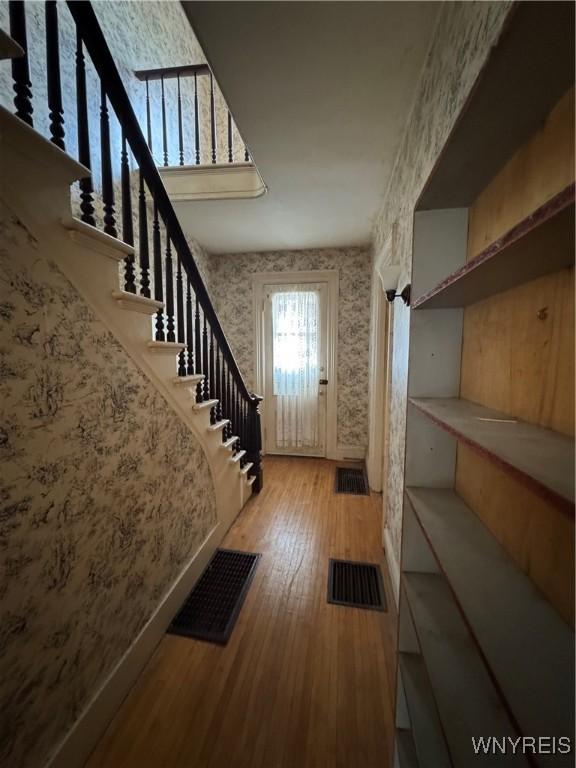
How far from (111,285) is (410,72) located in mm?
1560

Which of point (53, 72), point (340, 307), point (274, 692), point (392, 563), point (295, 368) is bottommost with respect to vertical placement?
point (274, 692)

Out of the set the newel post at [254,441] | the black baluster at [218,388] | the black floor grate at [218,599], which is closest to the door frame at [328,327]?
the newel post at [254,441]

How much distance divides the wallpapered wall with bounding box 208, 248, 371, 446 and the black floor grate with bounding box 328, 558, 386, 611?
1846 millimetres

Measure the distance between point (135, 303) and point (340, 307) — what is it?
265 centimetres

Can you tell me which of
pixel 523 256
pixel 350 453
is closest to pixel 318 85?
pixel 523 256

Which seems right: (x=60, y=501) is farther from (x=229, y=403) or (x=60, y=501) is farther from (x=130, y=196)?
(x=229, y=403)

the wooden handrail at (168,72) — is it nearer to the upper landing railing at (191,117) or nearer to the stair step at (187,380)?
the upper landing railing at (191,117)

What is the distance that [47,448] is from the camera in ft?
2.82

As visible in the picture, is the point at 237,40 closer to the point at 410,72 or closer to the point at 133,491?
the point at 410,72

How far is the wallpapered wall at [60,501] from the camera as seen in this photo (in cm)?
77

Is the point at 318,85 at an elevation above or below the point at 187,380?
above

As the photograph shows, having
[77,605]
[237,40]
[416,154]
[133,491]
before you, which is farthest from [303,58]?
[77,605]

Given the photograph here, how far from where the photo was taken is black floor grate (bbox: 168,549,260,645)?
4.75ft

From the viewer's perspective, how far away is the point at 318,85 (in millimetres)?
1363
